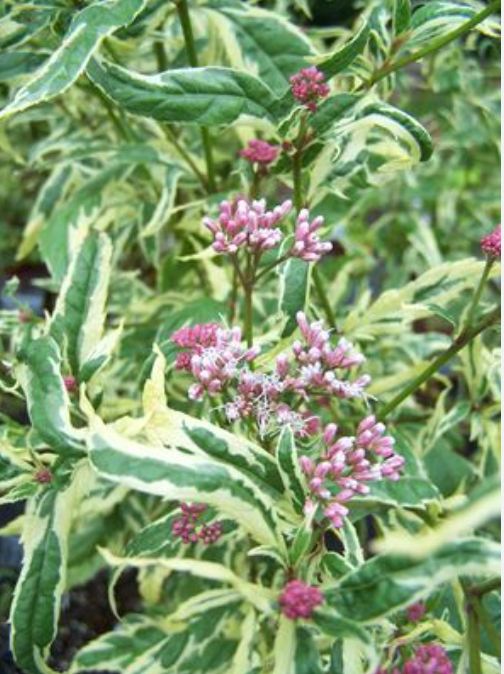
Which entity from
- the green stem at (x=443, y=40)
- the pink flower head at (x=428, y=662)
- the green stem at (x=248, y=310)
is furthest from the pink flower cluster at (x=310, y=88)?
the pink flower head at (x=428, y=662)

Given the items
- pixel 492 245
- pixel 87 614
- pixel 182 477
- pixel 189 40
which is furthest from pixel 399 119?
pixel 87 614

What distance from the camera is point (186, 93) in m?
0.93

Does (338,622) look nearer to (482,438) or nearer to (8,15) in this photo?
(482,438)

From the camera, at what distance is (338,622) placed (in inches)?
26.7

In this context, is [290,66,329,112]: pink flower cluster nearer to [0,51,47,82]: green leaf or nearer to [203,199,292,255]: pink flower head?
[203,199,292,255]: pink flower head

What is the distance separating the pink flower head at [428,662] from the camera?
0.80 meters

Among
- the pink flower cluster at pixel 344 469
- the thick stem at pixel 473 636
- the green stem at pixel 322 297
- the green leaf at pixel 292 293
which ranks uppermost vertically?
the green leaf at pixel 292 293

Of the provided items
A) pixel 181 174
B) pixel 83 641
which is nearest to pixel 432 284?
pixel 181 174

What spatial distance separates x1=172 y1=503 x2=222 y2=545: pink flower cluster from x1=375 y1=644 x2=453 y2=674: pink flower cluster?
0.22 metres

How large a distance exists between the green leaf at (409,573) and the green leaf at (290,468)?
131mm

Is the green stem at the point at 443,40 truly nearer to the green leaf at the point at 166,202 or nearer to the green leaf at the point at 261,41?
the green leaf at the point at 261,41

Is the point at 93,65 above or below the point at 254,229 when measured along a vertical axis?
above

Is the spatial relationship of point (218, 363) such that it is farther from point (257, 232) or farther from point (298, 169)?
point (298, 169)

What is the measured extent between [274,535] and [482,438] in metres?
0.69
